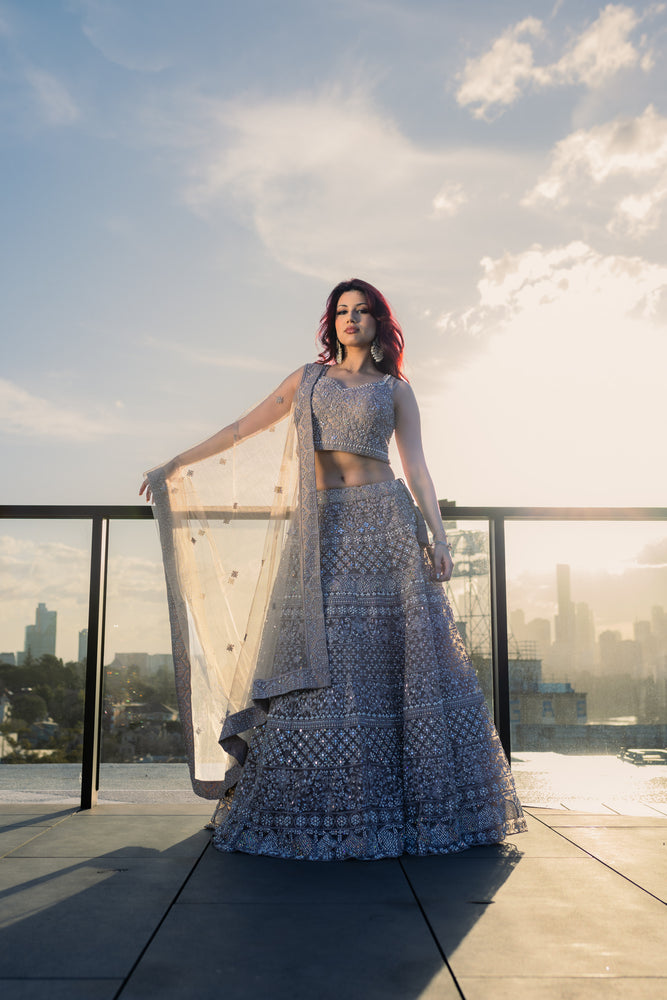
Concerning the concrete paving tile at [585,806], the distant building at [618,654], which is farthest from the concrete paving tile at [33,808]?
the distant building at [618,654]

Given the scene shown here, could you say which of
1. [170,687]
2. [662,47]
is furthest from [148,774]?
[662,47]

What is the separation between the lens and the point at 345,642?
2.41 metres

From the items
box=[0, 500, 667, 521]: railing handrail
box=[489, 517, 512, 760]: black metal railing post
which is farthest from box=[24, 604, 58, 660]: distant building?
box=[489, 517, 512, 760]: black metal railing post

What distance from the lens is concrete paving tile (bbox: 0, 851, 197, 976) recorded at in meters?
1.32

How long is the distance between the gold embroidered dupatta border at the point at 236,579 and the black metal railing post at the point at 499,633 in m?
0.98

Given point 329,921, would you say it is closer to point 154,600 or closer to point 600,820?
point 600,820

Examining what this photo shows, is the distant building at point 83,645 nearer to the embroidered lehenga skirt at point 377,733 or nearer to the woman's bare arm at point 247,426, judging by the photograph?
the woman's bare arm at point 247,426

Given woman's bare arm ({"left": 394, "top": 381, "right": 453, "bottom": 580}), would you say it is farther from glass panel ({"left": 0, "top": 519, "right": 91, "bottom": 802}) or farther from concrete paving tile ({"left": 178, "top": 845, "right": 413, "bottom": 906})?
glass panel ({"left": 0, "top": 519, "right": 91, "bottom": 802})

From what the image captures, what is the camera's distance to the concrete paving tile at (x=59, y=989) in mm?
1167

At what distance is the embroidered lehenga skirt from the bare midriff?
0.14ft

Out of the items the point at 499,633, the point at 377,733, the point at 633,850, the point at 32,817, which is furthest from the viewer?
the point at 499,633

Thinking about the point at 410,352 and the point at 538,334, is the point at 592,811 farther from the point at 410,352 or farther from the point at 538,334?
the point at 538,334

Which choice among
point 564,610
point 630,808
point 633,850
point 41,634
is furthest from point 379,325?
point 630,808

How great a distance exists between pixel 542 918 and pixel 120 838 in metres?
1.35
